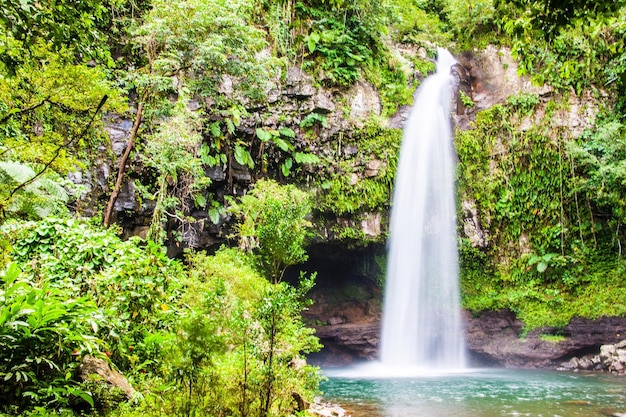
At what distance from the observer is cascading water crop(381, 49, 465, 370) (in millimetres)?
16297

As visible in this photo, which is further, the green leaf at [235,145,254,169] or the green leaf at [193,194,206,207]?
the green leaf at [235,145,254,169]

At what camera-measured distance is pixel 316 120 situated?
15617 millimetres

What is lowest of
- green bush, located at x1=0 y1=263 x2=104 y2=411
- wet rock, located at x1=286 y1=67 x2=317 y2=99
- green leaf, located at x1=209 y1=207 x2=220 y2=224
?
green bush, located at x1=0 y1=263 x2=104 y2=411

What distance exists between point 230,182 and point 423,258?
27.7 ft

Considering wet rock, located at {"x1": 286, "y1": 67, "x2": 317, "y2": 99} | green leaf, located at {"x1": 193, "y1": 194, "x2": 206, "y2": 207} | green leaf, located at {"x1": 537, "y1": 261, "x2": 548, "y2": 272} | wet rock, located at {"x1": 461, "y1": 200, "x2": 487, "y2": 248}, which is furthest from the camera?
wet rock, located at {"x1": 461, "y1": 200, "x2": 487, "y2": 248}

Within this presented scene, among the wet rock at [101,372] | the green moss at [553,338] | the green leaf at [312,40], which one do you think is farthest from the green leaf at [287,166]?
the wet rock at [101,372]

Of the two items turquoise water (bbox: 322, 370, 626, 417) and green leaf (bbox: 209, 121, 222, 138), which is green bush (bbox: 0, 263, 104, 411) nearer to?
turquoise water (bbox: 322, 370, 626, 417)

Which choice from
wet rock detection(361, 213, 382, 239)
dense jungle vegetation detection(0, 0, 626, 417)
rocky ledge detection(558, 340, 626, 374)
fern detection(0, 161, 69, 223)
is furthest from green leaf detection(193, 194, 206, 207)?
rocky ledge detection(558, 340, 626, 374)

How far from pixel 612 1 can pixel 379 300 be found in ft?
52.7

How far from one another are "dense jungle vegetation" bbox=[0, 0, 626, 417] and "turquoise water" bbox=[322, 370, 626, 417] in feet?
7.07

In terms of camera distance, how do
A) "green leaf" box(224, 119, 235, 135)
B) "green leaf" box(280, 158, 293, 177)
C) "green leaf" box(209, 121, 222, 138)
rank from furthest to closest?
"green leaf" box(280, 158, 293, 177)
"green leaf" box(209, 121, 222, 138)
"green leaf" box(224, 119, 235, 135)

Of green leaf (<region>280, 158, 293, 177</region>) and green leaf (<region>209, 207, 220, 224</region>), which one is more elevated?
green leaf (<region>280, 158, 293, 177</region>)

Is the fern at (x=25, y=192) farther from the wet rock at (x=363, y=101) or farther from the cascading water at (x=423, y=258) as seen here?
the cascading water at (x=423, y=258)

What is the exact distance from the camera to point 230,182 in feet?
47.2
